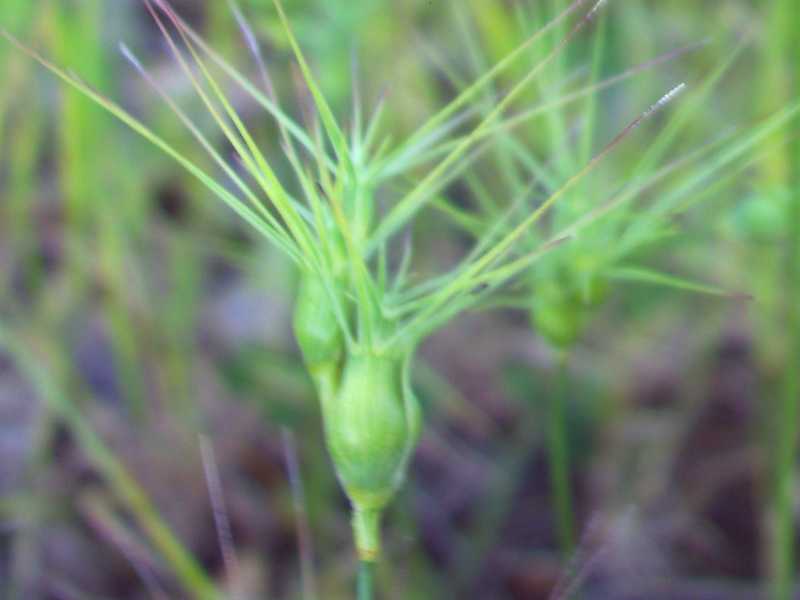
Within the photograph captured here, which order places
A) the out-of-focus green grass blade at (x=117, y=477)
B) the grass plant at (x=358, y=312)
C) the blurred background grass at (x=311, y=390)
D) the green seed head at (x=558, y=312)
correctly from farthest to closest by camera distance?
the blurred background grass at (x=311, y=390), the out-of-focus green grass blade at (x=117, y=477), the green seed head at (x=558, y=312), the grass plant at (x=358, y=312)

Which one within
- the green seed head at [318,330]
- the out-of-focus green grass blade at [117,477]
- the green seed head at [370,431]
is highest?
the green seed head at [318,330]

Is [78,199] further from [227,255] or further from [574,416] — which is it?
[574,416]

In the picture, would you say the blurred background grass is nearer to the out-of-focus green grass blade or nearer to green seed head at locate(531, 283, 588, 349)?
the out-of-focus green grass blade

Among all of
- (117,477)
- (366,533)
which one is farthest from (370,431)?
(117,477)

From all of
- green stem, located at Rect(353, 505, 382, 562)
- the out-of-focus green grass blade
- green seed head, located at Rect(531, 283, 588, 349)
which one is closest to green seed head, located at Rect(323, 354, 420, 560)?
green stem, located at Rect(353, 505, 382, 562)

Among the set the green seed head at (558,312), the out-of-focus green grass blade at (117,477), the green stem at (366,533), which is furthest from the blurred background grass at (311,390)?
the green stem at (366,533)

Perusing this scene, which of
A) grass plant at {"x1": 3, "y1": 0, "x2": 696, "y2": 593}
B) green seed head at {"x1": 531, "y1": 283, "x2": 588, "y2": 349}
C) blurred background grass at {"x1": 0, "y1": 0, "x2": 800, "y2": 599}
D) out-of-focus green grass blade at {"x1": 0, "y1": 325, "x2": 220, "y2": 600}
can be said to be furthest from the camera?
blurred background grass at {"x1": 0, "y1": 0, "x2": 800, "y2": 599}

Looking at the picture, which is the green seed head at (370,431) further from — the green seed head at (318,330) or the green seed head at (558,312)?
the green seed head at (558,312)
